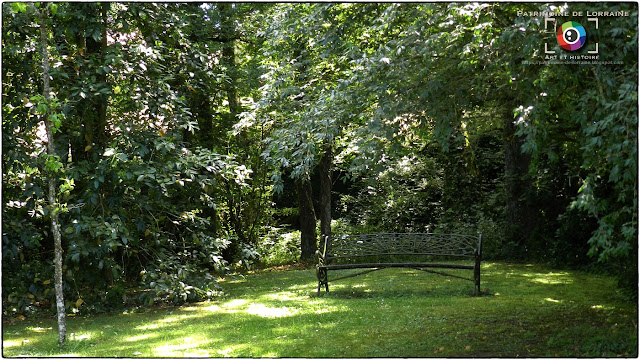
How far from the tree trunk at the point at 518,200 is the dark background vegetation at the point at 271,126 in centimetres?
4

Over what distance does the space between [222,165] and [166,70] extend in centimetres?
166

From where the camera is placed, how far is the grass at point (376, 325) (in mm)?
4934

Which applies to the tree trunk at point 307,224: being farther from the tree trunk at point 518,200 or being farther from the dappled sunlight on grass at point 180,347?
the dappled sunlight on grass at point 180,347

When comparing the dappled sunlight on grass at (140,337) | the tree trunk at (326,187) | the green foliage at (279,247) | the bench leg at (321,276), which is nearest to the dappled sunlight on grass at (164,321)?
the dappled sunlight on grass at (140,337)

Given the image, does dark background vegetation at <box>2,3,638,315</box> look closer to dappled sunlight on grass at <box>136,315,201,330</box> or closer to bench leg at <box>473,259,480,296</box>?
dappled sunlight on grass at <box>136,315,201,330</box>

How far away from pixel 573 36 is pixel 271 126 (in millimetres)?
8294

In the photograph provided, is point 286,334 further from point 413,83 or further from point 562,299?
point 562,299

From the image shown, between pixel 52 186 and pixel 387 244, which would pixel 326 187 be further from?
pixel 52 186

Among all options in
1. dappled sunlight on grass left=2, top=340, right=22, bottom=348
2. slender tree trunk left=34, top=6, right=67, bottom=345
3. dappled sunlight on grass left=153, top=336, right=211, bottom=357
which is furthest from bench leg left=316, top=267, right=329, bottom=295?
dappled sunlight on grass left=2, top=340, right=22, bottom=348

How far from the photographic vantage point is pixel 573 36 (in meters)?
3.90

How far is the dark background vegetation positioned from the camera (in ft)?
13.5

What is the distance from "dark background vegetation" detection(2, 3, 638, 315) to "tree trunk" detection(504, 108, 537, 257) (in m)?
0.04

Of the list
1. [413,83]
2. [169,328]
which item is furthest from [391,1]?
[169,328]

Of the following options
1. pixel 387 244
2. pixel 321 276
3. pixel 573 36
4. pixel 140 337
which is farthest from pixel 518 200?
pixel 140 337
